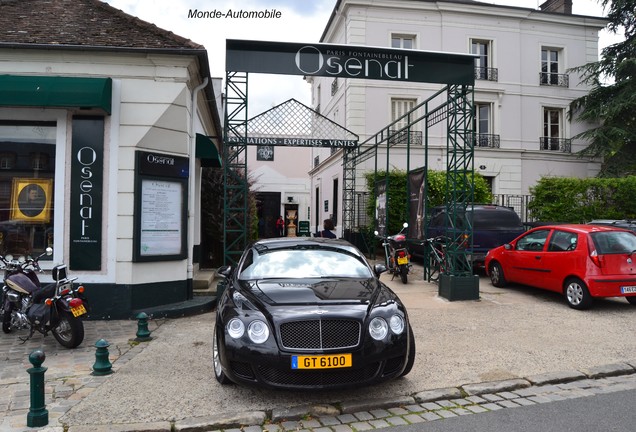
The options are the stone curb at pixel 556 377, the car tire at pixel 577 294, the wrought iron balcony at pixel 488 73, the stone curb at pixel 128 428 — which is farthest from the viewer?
the wrought iron balcony at pixel 488 73

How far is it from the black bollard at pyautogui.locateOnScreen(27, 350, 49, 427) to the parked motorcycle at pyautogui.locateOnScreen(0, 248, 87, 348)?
89.2 inches

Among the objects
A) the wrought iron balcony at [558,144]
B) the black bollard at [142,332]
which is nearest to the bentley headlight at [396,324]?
the black bollard at [142,332]

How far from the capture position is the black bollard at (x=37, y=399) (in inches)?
158

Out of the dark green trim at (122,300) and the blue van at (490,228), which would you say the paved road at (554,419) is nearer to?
the dark green trim at (122,300)

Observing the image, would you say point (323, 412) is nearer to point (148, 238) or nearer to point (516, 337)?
point (516, 337)

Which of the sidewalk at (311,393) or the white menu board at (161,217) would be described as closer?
the sidewalk at (311,393)

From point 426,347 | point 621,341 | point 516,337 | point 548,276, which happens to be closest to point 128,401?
point 426,347

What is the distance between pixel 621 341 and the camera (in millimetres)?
6785

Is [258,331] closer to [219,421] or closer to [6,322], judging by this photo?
[219,421]

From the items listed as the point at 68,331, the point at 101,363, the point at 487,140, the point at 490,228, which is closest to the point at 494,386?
the point at 101,363

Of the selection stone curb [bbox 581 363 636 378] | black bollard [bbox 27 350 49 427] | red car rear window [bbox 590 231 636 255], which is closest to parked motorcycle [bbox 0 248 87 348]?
black bollard [bbox 27 350 49 427]

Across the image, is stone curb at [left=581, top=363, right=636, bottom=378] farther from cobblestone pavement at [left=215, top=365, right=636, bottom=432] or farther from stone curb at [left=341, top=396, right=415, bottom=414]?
stone curb at [left=341, top=396, right=415, bottom=414]

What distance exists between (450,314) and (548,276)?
2.38m

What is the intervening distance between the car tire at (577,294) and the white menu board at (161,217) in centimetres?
705
